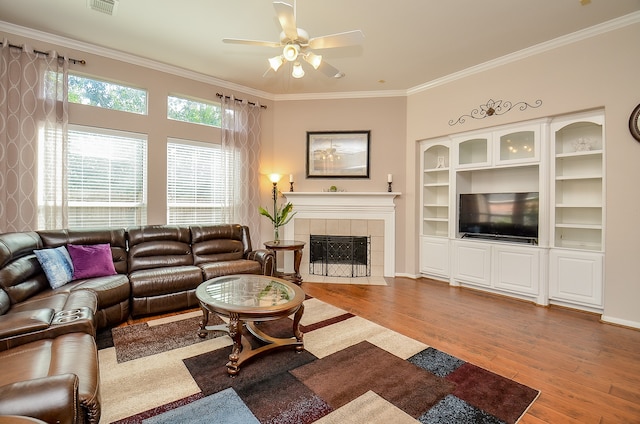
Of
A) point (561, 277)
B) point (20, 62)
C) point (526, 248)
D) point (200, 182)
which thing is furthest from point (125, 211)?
point (561, 277)

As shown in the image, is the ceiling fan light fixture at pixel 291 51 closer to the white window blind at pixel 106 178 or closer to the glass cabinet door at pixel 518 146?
the white window blind at pixel 106 178

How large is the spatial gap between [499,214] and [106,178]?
5727 millimetres

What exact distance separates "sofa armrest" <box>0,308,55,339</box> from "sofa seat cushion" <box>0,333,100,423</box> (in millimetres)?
101

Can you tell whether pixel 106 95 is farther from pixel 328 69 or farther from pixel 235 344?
pixel 235 344

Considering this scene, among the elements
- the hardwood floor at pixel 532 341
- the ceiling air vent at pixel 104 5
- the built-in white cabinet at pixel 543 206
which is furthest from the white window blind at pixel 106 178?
the built-in white cabinet at pixel 543 206

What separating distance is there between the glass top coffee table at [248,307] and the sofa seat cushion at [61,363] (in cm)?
81

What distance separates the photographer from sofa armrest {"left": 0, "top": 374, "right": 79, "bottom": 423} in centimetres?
112

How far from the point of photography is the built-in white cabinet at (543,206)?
3.67 m

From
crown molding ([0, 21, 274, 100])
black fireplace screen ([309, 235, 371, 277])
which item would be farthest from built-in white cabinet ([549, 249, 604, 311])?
crown molding ([0, 21, 274, 100])

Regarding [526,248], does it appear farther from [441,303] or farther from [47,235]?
[47,235]

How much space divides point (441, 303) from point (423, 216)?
5.96 ft

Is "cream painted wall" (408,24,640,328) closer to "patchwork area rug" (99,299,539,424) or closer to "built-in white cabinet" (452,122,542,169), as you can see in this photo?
"built-in white cabinet" (452,122,542,169)

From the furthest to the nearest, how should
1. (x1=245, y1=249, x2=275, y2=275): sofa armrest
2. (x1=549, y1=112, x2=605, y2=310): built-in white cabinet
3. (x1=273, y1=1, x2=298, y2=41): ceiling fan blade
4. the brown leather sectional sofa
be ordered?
(x1=245, y1=249, x2=275, y2=275): sofa armrest, (x1=549, y1=112, x2=605, y2=310): built-in white cabinet, (x1=273, y1=1, x2=298, y2=41): ceiling fan blade, the brown leather sectional sofa

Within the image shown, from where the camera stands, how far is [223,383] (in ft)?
6.99
